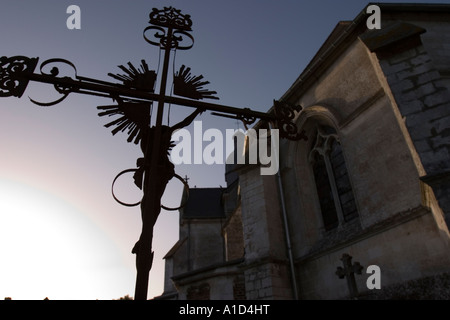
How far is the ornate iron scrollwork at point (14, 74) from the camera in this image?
2.29 metres

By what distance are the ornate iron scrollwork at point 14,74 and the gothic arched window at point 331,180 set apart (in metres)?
7.02

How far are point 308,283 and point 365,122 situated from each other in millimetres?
3989

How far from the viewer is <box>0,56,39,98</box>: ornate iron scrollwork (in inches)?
90.0

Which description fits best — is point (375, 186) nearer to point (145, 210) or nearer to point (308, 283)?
point (308, 283)

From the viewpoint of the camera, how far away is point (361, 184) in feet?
23.4

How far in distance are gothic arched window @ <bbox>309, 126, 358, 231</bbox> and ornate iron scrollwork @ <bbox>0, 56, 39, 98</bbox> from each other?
276 inches

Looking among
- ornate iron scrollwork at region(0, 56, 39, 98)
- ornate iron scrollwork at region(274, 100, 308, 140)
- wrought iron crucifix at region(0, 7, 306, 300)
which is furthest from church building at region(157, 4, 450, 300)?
ornate iron scrollwork at region(0, 56, 39, 98)

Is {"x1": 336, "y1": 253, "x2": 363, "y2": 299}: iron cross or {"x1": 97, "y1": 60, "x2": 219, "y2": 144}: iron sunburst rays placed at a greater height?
{"x1": 97, "y1": 60, "x2": 219, "y2": 144}: iron sunburst rays

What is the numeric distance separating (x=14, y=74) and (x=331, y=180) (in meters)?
7.41

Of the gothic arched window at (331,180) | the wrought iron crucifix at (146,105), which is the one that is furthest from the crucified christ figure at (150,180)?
the gothic arched window at (331,180)

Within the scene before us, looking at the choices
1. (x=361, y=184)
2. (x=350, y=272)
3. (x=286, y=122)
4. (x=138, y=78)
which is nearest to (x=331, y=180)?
(x=361, y=184)

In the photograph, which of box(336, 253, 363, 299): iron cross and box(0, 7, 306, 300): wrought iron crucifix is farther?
box(336, 253, 363, 299): iron cross

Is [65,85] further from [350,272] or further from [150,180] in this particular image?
[350,272]

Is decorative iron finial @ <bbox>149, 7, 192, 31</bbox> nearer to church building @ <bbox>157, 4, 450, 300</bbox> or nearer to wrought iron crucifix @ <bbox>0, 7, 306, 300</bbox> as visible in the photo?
wrought iron crucifix @ <bbox>0, 7, 306, 300</bbox>
